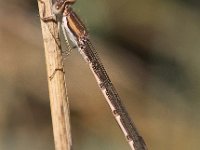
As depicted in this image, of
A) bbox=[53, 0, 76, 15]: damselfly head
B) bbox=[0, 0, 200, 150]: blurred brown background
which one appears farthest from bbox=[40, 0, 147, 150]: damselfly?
bbox=[0, 0, 200, 150]: blurred brown background

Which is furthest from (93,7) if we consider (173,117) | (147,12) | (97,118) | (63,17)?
(63,17)

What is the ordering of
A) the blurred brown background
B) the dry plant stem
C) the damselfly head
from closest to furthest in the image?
the dry plant stem, the damselfly head, the blurred brown background

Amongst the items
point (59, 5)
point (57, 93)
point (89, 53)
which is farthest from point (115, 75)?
point (57, 93)

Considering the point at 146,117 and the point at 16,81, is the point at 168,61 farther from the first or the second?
the point at 16,81

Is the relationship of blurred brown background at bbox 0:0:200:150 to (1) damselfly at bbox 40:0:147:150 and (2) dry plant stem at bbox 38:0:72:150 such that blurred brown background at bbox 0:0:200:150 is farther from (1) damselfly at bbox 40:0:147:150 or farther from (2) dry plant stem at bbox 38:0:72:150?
(2) dry plant stem at bbox 38:0:72:150

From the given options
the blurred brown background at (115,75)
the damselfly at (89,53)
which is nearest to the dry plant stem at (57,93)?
the damselfly at (89,53)

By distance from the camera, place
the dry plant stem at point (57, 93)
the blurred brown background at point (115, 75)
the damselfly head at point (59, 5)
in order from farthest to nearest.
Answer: the blurred brown background at point (115, 75) < the damselfly head at point (59, 5) < the dry plant stem at point (57, 93)

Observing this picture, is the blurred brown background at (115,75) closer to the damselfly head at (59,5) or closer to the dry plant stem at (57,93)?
the damselfly head at (59,5)
